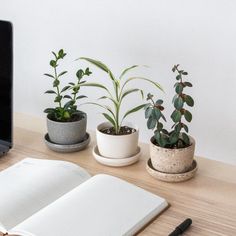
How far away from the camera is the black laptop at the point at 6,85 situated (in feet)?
3.82

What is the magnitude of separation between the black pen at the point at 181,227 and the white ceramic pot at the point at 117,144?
11.1 inches

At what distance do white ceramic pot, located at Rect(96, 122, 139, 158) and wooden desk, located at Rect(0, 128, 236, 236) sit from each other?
34 mm

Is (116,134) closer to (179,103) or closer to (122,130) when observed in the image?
(122,130)

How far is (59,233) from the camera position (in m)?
0.87

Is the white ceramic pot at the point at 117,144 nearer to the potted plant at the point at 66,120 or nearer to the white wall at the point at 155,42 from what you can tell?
the potted plant at the point at 66,120

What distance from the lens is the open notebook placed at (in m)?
0.89

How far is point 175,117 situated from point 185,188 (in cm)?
16

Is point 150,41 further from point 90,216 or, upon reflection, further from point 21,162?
point 90,216

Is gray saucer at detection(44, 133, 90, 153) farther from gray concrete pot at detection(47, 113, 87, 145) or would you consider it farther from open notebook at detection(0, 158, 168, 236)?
open notebook at detection(0, 158, 168, 236)

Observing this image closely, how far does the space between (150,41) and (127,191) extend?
0.52m

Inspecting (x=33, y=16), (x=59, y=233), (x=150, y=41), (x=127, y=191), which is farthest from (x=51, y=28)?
(x=59, y=233)

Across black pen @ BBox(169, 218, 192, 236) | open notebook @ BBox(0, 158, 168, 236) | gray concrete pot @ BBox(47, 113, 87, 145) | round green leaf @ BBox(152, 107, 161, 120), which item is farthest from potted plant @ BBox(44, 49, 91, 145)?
black pen @ BBox(169, 218, 192, 236)

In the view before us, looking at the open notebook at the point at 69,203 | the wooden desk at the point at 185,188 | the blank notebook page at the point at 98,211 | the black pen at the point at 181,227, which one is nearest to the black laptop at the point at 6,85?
the wooden desk at the point at 185,188

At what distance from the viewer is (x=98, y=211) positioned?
93 cm
